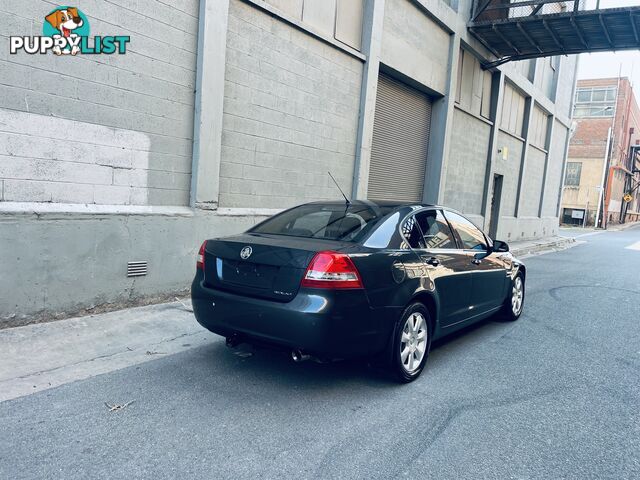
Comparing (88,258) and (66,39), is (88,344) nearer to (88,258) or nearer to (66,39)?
(88,258)

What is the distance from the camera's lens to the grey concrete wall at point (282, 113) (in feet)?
24.2

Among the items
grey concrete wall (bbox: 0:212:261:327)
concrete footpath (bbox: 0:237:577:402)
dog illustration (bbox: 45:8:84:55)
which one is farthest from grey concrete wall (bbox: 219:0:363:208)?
concrete footpath (bbox: 0:237:577:402)

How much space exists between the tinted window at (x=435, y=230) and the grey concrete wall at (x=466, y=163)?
9532 millimetres

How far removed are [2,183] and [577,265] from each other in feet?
43.7

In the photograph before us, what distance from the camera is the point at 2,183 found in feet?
16.2

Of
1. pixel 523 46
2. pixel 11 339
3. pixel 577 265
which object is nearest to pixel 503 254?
pixel 11 339

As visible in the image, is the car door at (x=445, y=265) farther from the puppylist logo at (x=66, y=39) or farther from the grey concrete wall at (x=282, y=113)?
the puppylist logo at (x=66, y=39)

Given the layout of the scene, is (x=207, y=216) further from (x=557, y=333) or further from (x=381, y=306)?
(x=557, y=333)

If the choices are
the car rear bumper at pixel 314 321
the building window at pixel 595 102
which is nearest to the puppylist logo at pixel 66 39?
the car rear bumper at pixel 314 321

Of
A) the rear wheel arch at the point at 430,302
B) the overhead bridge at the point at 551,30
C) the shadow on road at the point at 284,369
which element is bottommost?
the shadow on road at the point at 284,369

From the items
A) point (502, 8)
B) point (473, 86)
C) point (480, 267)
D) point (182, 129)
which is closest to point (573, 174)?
point (473, 86)

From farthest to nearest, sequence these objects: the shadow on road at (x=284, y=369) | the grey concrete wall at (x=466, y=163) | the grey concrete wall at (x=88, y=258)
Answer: the grey concrete wall at (x=466, y=163)
the grey concrete wall at (x=88, y=258)
the shadow on road at (x=284, y=369)

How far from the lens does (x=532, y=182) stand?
2178cm

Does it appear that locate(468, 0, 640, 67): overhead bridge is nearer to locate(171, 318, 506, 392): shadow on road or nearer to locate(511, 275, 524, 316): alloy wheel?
locate(511, 275, 524, 316): alloy wheel
